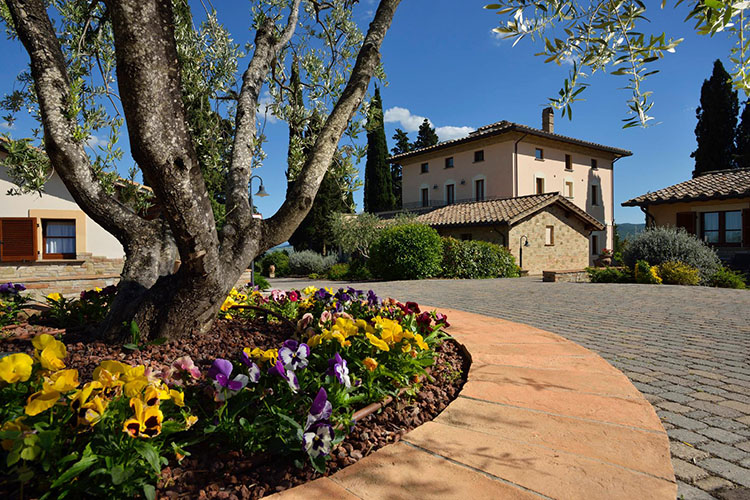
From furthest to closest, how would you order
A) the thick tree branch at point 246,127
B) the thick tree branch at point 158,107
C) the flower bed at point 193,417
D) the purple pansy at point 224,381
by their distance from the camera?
the thick tree branch at point 246,127
the thick tree branch at point 158,107
the purple pansy at point 224,381
the flower bed at point 193,417

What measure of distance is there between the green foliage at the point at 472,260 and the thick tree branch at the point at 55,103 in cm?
1473

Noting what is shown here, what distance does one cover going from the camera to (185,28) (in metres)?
3.42

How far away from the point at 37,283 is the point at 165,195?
8.43 m

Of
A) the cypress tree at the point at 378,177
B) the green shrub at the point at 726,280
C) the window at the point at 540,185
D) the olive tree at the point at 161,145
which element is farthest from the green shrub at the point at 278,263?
the olive tree at the point at 161,145

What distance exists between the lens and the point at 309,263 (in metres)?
23.1

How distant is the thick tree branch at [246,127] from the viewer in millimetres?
2877

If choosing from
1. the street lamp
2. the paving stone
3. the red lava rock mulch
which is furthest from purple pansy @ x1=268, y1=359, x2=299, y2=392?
the street lamp

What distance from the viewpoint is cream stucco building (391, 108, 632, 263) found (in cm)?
2512

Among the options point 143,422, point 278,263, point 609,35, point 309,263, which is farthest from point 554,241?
point 143,422

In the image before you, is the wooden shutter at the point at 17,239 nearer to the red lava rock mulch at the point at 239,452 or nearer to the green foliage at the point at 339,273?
the green foliage at the point at 339,273

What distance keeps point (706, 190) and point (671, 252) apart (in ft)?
24.8

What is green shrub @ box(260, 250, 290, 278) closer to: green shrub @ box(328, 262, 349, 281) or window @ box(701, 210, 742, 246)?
green shrub @ box(328, 262, 349, 281)

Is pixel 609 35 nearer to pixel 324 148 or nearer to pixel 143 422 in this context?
pixel 324 148

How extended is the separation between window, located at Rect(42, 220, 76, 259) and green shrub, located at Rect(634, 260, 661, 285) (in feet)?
60.4
